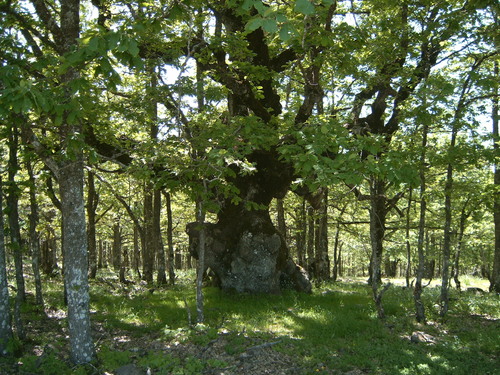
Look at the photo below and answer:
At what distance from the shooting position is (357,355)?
278 inches

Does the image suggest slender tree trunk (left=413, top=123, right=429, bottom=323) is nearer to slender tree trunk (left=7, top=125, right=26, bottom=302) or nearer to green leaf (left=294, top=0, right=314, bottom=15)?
green leaf (left=294, top=0, right=314, bottom=15)

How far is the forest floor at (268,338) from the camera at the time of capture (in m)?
6.36

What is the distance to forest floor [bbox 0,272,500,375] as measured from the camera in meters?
6.36

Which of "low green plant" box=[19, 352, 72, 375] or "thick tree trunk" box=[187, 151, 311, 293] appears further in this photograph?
"thick tree trunk" box=[187, 151, 311, 293]

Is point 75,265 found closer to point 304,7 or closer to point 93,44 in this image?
point 93,44

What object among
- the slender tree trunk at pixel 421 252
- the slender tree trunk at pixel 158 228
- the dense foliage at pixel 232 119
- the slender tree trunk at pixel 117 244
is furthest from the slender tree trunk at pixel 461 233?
the slender tree trunk at pixel 117 244

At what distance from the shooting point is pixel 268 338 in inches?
309

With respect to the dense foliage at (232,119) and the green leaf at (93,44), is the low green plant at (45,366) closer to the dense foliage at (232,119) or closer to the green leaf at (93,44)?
the dense foliage at (232,119)

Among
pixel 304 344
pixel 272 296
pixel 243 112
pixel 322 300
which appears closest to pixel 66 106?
pixel 304 344

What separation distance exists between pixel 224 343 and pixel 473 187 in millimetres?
7558

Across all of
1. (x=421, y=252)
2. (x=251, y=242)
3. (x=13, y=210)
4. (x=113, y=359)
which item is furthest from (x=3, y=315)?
(x=421, y=252)

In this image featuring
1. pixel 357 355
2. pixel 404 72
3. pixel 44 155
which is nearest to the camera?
pixel 44 155

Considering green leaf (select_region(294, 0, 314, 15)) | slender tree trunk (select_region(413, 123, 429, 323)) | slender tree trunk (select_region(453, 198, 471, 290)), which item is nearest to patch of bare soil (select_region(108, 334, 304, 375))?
slender tree trunk (select_region(413, 123, 429, 323))

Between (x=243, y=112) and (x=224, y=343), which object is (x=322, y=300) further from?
(x=243, y=112)
